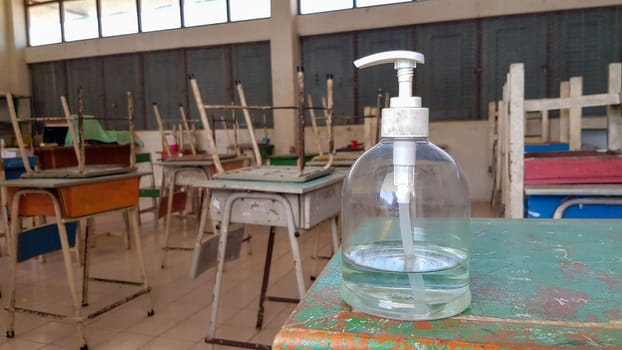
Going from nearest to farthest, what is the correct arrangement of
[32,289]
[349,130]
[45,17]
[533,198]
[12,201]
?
[533,198]
[12,201]
[32,289]
[349,130]
[45,17]

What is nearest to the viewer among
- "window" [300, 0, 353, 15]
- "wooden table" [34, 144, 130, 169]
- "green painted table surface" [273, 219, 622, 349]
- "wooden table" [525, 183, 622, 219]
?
"green painted table surface" [273, 219, 622, 349]

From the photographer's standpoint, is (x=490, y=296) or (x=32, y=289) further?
(x=32, y=289)

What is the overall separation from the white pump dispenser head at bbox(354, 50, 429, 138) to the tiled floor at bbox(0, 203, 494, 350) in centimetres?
173

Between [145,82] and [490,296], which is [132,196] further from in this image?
[145,82]

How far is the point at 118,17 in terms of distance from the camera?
721 centimetres

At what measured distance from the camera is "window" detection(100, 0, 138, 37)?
7.11 m

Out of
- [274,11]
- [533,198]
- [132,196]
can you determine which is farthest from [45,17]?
[533,198]

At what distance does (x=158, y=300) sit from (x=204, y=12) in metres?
A: 5.16

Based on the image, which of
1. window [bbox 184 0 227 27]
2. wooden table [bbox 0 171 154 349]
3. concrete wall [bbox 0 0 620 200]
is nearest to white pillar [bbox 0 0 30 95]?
concrete wall [bbox 0 0 620 200]

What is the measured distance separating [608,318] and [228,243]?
5.02 ft

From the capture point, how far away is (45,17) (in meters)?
7.70

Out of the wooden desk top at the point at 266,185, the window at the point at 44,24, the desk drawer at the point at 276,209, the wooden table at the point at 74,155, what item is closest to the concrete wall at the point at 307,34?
the window at the point at 44,24

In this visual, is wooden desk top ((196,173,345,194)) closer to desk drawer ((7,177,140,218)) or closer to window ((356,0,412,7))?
desk drawer ((7,177,140,218))

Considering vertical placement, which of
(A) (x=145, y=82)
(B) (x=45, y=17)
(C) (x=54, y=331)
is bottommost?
(C) (x=54, y=331)
